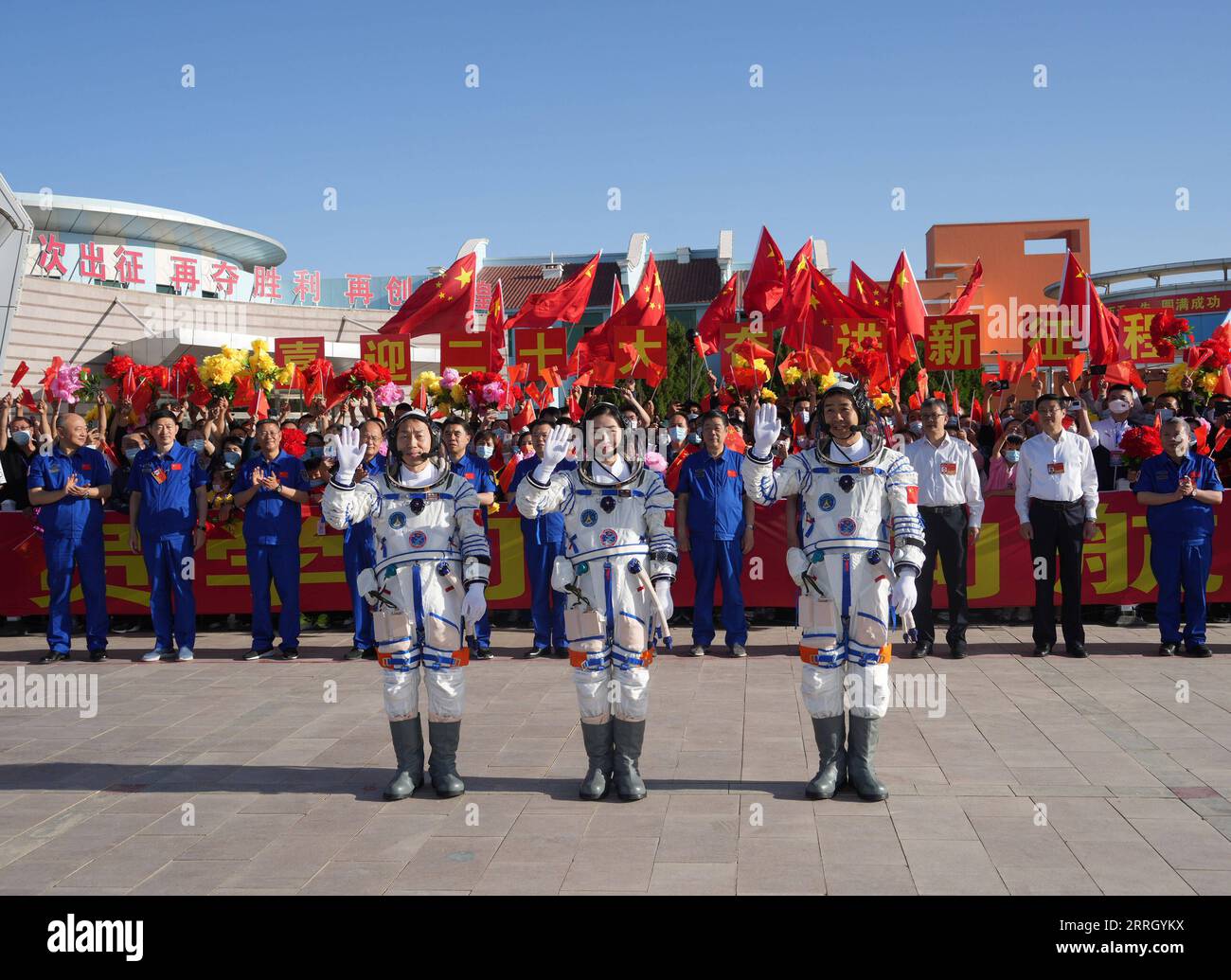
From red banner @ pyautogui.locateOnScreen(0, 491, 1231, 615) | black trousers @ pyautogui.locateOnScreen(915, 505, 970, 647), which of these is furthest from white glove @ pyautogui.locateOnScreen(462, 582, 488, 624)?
black trousers @ pyautogui.locateOnScreen(915, 505, 970, 647)

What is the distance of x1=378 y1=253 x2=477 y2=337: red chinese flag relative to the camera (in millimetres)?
14875

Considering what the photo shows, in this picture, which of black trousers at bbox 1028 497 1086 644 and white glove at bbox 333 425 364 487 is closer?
white glove at bbox 333 425 364 487

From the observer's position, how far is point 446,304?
49.2ft

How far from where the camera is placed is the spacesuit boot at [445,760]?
556 cm

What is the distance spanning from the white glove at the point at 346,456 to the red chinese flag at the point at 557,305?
9.70m

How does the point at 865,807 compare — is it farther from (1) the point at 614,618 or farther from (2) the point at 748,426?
(2) the point at 748,426

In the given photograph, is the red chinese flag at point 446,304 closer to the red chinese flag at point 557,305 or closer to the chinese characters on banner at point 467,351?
the red chinese flag at point 557,305

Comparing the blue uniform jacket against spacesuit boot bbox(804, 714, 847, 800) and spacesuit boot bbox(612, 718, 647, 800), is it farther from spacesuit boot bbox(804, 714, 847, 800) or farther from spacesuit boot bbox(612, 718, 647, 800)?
spacesuit boot bbox(804, 714, 847, 800)

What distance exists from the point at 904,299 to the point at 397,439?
11158 mm

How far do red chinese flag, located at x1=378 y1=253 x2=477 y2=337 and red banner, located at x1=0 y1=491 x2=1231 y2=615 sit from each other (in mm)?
4862

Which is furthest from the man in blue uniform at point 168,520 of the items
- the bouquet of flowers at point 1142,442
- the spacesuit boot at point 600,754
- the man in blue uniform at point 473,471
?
the bouquet of flowers at point 1142,442

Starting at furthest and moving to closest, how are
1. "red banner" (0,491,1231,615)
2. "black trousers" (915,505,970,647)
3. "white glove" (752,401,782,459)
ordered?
"red banner" (0,491,1231,615) → "black trousers" (915,505,970,647) → "white glove" (752,401,782,459)

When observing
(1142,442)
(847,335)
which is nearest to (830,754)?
(1142,442)

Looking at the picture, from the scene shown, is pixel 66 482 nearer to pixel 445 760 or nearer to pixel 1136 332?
pixel 445 760
